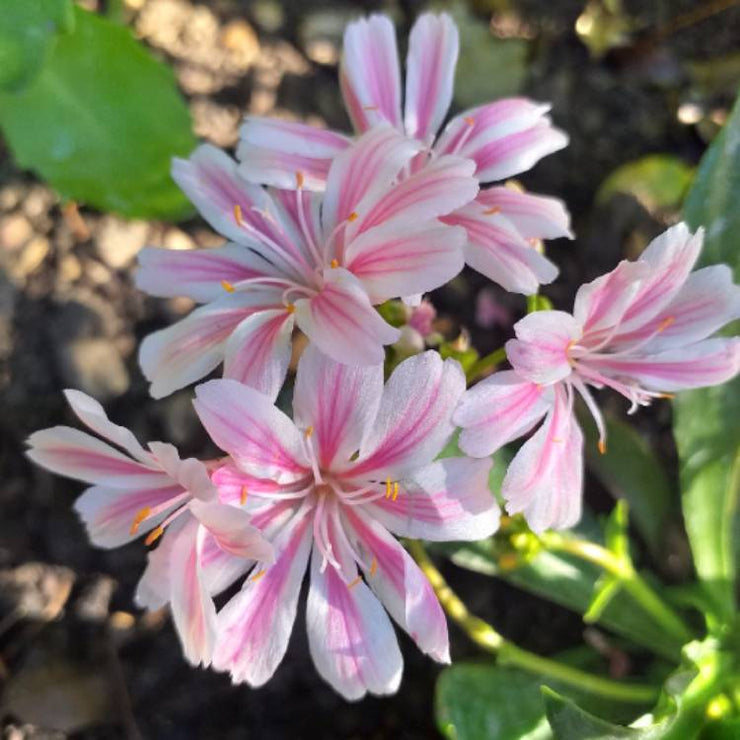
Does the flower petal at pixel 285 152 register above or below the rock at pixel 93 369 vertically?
above

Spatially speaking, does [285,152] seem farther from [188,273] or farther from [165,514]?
[165,514]

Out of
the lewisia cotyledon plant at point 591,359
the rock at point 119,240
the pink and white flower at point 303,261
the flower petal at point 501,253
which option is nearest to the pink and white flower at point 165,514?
the pink and white flower at point 303,261

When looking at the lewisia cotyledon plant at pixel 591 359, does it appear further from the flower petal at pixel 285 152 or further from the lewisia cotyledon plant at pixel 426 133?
the flower petal at pixel 285 152

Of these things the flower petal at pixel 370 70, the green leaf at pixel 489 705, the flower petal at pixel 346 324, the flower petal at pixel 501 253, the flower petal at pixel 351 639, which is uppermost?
the flower petal at pixel 370 70

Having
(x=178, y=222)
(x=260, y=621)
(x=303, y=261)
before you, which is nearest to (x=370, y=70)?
(x=303, y=261)

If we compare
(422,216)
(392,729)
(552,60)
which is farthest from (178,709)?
(552,60)

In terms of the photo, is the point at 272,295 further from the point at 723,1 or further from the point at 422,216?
the point at 723,1
